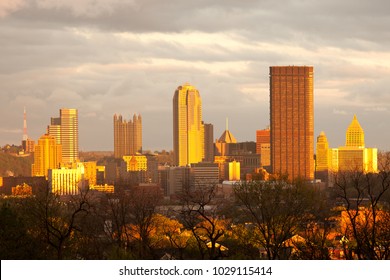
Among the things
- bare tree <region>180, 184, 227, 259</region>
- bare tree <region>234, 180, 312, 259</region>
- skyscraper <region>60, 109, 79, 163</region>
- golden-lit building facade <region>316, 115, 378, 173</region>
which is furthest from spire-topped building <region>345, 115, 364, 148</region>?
bare tree <region>234, 180, 312, 259</region>

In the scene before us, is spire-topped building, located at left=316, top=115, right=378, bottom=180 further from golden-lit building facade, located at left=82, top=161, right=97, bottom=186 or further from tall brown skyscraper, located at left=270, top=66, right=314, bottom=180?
golden-lit building facade, located at left=82, top=161, right=97, bottom=186

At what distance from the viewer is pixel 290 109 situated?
63.0 meters

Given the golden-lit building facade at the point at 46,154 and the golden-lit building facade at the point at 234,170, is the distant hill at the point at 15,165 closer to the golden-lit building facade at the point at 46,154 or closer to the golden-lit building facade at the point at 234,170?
the golden-lit building facade at the point at 46,154

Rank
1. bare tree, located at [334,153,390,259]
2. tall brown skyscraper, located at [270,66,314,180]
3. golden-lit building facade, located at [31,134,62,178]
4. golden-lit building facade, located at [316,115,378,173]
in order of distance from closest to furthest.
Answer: bare tree, located at [334,153,390,259], golden-lit building facade, located at [316,115,378,173], golden-lit building facade, located at [31,134,62,178], tall brown skyscraper, located at [270,66,314,180]

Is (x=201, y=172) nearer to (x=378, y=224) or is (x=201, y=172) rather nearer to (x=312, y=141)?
(x=312, y=141)

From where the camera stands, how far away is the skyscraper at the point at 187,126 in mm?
60938

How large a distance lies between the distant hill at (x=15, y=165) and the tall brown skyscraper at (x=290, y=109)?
17344mm

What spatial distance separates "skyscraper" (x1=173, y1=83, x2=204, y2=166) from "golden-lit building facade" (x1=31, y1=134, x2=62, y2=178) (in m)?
8.11

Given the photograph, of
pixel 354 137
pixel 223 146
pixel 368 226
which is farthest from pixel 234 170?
pixel 368 226

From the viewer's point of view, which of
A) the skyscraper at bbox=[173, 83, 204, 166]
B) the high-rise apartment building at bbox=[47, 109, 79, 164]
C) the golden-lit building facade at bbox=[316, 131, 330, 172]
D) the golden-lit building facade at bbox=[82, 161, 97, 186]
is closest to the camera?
the golden-lit building facade at bbox=[82, 161, 97, 186]

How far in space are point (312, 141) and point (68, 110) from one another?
71.4 ft

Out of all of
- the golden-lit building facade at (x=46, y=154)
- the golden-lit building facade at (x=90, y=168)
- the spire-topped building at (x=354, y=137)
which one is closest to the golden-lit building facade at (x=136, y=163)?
the golden-lit building facade at (x=90, y=168)

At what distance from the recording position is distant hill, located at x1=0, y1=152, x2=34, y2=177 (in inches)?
1879
